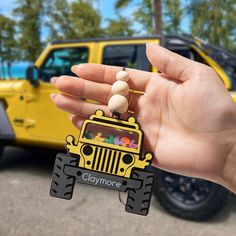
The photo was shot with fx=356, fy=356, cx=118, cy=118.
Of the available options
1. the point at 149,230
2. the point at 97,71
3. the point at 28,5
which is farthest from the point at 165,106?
the point at 28,5

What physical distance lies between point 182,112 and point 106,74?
272 millimetres

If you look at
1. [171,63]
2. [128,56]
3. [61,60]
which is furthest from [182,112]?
[61,60]

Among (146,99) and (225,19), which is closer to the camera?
(146,99)

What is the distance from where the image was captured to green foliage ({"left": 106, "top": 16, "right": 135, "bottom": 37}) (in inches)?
691

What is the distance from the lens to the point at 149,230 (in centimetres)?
282

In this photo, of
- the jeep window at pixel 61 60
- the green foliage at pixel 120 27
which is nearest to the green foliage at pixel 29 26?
the green foliage at pixel 120 27

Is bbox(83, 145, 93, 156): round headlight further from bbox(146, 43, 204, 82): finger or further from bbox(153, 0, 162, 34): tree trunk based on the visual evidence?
bbox(153, 0, 162, 34): tree trunk

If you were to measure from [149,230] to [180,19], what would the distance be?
12767 millimetres

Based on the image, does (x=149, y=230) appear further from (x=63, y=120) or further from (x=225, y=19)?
(x=225, y=19)

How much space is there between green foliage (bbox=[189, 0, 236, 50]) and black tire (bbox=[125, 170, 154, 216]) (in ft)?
43.5

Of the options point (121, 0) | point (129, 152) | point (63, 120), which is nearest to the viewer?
point (129, 152)

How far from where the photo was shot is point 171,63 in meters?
1.11

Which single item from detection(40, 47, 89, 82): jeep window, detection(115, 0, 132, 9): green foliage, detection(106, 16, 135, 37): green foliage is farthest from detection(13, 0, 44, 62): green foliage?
detection(40, 47, 89, 82): jeep window

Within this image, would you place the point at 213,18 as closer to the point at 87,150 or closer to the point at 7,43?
the point at 7,43
